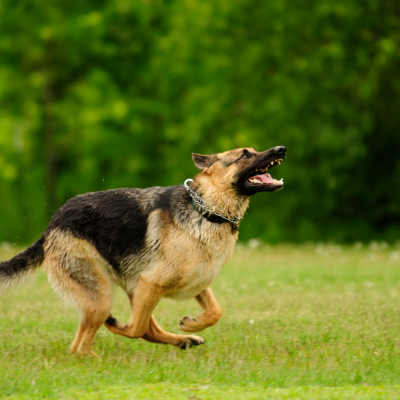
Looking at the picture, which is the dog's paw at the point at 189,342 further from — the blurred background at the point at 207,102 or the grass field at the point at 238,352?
the blurred background at the point at 207,102

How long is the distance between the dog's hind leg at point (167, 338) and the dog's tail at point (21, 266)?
1.33 meters

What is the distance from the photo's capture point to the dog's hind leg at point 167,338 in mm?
6887

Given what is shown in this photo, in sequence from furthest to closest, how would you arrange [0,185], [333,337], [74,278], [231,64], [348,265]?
[0,185]
[231,64]
[348,265]
[333,337]
[74,278]

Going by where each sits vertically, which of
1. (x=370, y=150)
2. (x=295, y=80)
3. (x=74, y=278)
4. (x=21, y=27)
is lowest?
(x=74, y=278)

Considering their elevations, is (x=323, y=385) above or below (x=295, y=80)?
below

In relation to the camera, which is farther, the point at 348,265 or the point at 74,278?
the point at 348,265

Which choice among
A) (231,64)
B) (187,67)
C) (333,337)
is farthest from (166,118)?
(333,337)

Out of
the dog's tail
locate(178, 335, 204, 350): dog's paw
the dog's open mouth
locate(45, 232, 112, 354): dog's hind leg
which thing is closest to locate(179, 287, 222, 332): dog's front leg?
locate(178, 335, 204, 350): dog's paw

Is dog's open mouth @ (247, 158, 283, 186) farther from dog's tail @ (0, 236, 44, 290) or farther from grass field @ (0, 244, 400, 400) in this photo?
dog's tail @ (0, 236, 44, 290)

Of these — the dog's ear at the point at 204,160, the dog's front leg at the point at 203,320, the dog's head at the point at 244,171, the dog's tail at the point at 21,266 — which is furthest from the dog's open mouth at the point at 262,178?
the dog's tail at the point at 21,266

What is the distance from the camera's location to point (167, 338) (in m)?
6.92

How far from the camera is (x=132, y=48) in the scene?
957 inches

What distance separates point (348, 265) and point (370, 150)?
6946 mm

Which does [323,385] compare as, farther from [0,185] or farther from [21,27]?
[0,185]
